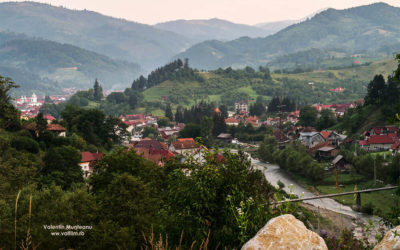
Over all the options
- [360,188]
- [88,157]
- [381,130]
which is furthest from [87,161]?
[381,130]

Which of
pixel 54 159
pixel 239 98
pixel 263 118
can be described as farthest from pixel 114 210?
pixel 239 98

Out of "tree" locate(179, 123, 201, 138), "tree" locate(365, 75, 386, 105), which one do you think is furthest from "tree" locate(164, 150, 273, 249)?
"tree" locate(179, 123, 201, 138)

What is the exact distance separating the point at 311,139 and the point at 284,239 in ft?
230

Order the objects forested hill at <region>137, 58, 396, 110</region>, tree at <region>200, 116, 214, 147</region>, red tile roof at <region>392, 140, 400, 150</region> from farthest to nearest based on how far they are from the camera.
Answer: forested hill at <region>137, 58, 396, 110</region>, tree at <region>200, 116, 214, 147</region>, red tile roof at <region>392, 140, 400, 150</region>

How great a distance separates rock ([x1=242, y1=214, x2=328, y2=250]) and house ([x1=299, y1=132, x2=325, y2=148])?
68.2m

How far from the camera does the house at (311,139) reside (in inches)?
2857

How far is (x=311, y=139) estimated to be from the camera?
241 ft

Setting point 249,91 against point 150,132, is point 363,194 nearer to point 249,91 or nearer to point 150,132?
point 150,132

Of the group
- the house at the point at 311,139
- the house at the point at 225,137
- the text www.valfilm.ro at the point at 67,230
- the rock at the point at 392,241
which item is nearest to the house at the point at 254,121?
the house at the point at 225,137

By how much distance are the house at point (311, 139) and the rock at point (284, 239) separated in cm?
6816

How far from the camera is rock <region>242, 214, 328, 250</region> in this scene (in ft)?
20.6

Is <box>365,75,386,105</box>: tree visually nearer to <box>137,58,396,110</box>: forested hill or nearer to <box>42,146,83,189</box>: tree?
<box>42,146,83,189</box>: tree

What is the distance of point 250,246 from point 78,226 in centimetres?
694

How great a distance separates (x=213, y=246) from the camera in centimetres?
809
